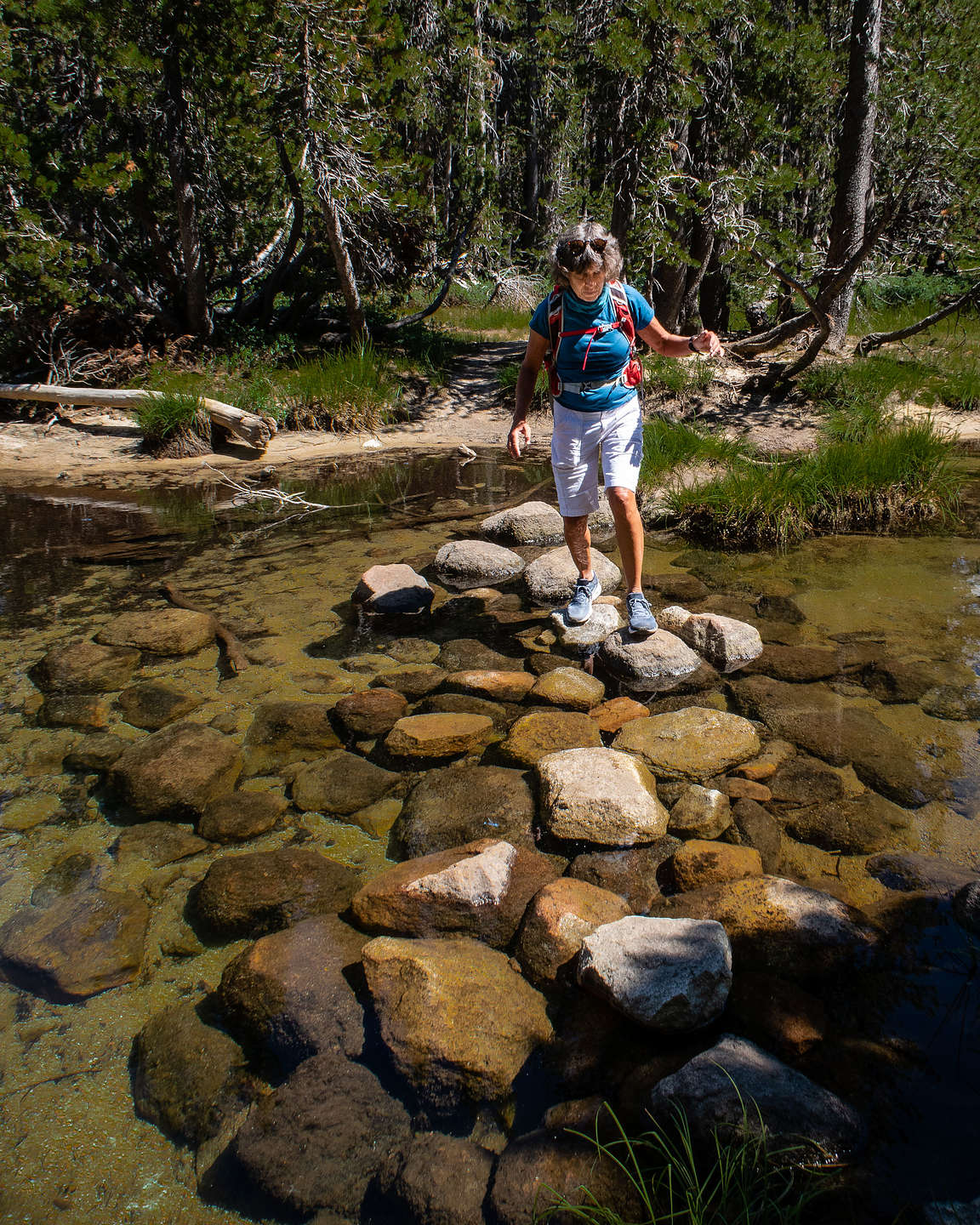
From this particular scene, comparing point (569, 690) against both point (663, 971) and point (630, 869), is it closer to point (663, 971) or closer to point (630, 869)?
point (630, 869)

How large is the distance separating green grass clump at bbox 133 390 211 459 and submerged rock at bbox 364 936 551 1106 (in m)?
8.08

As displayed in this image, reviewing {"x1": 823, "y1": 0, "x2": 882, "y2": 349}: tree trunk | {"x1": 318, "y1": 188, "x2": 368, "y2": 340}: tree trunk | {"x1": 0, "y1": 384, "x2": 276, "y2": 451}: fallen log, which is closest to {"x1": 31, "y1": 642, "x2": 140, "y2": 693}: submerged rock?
{"x1": 0, "y1": 384, "x2": 276, "y2": 451}: fallen log

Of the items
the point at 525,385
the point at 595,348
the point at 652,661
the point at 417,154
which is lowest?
the point at 652,661

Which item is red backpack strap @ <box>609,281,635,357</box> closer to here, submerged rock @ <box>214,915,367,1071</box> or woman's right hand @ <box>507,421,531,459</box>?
woman's right hand @ <box>507,421,531,459</box>

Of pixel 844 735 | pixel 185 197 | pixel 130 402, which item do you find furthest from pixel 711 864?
pixel 185 197

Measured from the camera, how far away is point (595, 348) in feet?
12.2

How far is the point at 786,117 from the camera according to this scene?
11.9 meters

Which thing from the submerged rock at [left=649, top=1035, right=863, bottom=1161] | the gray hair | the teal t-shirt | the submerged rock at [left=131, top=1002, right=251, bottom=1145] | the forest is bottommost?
the submerged rock at [left=131, top=1002, right=251, bottom=1145]

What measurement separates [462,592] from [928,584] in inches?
114

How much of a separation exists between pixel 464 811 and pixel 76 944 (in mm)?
1328

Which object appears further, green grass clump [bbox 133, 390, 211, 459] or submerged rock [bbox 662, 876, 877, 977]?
green grass clump [bbox 133, 390, 211, 459]

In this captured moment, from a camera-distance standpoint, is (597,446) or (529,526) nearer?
(597,446)

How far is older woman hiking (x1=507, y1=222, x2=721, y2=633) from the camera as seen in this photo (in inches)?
141

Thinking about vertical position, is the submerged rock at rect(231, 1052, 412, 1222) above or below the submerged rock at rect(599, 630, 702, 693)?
below
